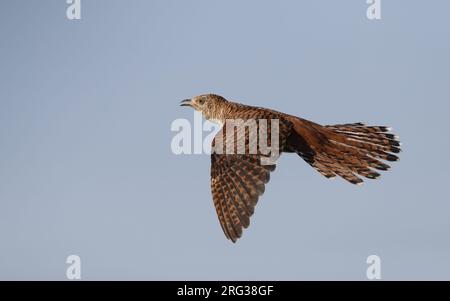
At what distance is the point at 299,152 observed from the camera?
1148 centimetres

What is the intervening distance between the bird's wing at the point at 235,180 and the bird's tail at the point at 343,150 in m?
0.97

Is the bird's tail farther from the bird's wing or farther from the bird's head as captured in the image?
the bird's head

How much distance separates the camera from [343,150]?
37.8 feet

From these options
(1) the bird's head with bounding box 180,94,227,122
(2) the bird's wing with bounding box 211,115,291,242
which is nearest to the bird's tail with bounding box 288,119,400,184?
(2) the bird's wing with bounding box 211,115,291,242

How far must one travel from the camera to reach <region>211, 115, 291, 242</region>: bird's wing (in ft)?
32.4

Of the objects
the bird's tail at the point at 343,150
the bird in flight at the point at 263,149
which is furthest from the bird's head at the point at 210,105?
the bird's tail at the point at 343,150

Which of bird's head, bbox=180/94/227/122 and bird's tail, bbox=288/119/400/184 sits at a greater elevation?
bird's head, bbox=180/94/227/122

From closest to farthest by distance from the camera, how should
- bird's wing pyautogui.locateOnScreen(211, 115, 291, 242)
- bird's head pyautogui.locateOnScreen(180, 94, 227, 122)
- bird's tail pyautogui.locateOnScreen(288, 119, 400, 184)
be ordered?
bird's wing pyautogui.locateOnScreen(211, 115, 291, 242)
bird's tail pyautogui.locateOnScreen(288, 119, 400, 184)
bird's head pyautogui.locateOnScreen(180, 94, 227, 122)

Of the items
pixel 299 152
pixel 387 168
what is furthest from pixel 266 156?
pixel 387 168

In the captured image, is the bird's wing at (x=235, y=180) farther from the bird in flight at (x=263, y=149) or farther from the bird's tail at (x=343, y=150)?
the bird's tail at (x=343, y=150)

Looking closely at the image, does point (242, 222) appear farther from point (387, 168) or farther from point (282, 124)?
point (387, 168)

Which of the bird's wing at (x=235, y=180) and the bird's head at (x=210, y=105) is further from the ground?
the bird's head at (x=210, y=105)

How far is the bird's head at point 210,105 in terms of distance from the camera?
12.7 meters

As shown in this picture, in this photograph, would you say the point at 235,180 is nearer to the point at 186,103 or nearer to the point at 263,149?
the point at 263,149
